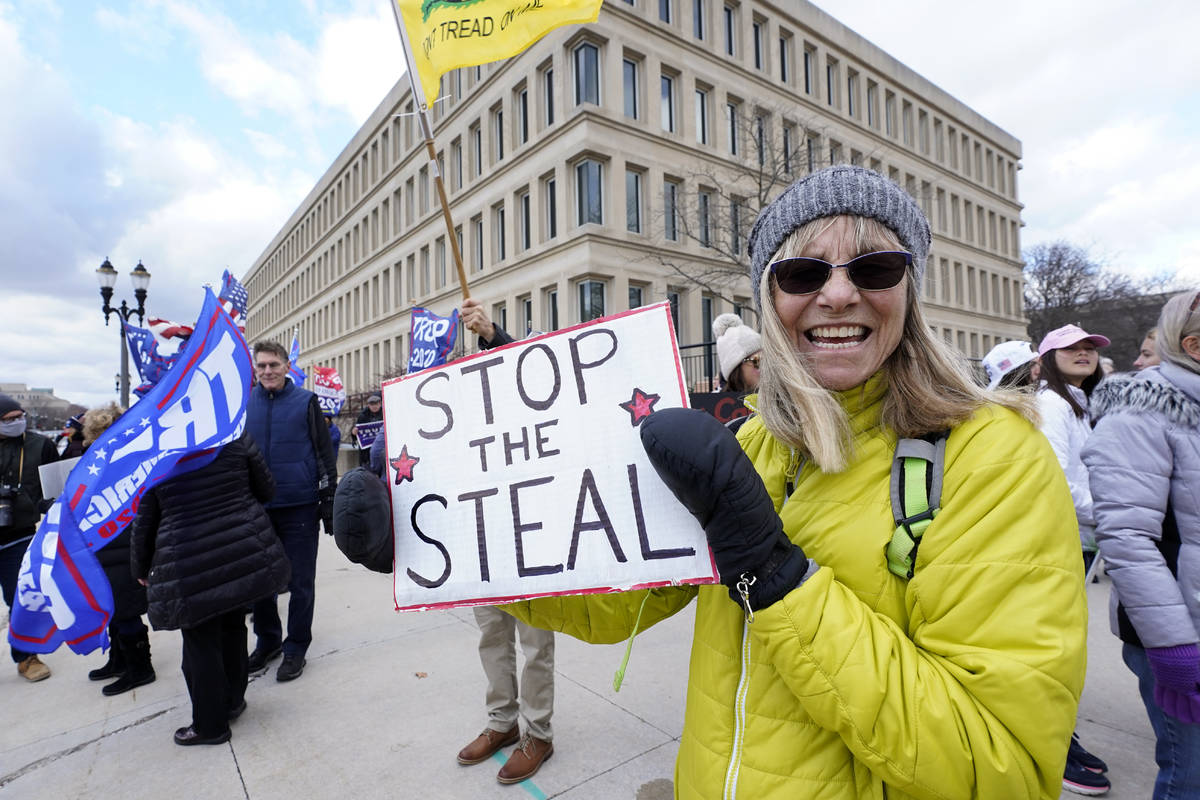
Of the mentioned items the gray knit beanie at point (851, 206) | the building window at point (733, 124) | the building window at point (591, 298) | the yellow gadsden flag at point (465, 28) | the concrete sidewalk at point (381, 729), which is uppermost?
the building window at point (733, 124)

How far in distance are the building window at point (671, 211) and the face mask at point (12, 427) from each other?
18895mm

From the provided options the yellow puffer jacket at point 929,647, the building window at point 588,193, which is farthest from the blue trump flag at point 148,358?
the building window at point 588,193

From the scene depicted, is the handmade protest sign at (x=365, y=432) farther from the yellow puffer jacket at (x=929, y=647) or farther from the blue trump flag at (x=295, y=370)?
the yellow puffer jacket at (x=929, y=647)

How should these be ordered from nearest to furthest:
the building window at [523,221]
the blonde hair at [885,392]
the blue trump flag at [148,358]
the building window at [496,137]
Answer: the blonde hair at [885,392] < the blue trump flag at [148,358] < the building window at [523,221] < the building window at [496,137]

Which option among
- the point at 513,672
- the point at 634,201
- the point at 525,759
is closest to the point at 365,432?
the point at 513,672

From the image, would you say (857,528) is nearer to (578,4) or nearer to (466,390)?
(466,390)

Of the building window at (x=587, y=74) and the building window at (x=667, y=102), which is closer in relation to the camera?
the building window at (x=587, y=74)

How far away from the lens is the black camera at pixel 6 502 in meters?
4.59

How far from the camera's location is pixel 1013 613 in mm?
943

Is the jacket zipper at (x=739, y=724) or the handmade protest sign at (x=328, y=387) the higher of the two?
the handmade protest sign at (x=328, y=387)

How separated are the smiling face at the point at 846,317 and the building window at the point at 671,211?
2092 cm

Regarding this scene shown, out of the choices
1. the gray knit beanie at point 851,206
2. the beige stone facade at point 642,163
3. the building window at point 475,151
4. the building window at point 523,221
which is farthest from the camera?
the building window at point 475,151

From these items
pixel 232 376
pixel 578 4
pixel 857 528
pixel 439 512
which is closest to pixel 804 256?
pixel 857 528

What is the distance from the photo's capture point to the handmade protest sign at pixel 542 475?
1.37 meters
